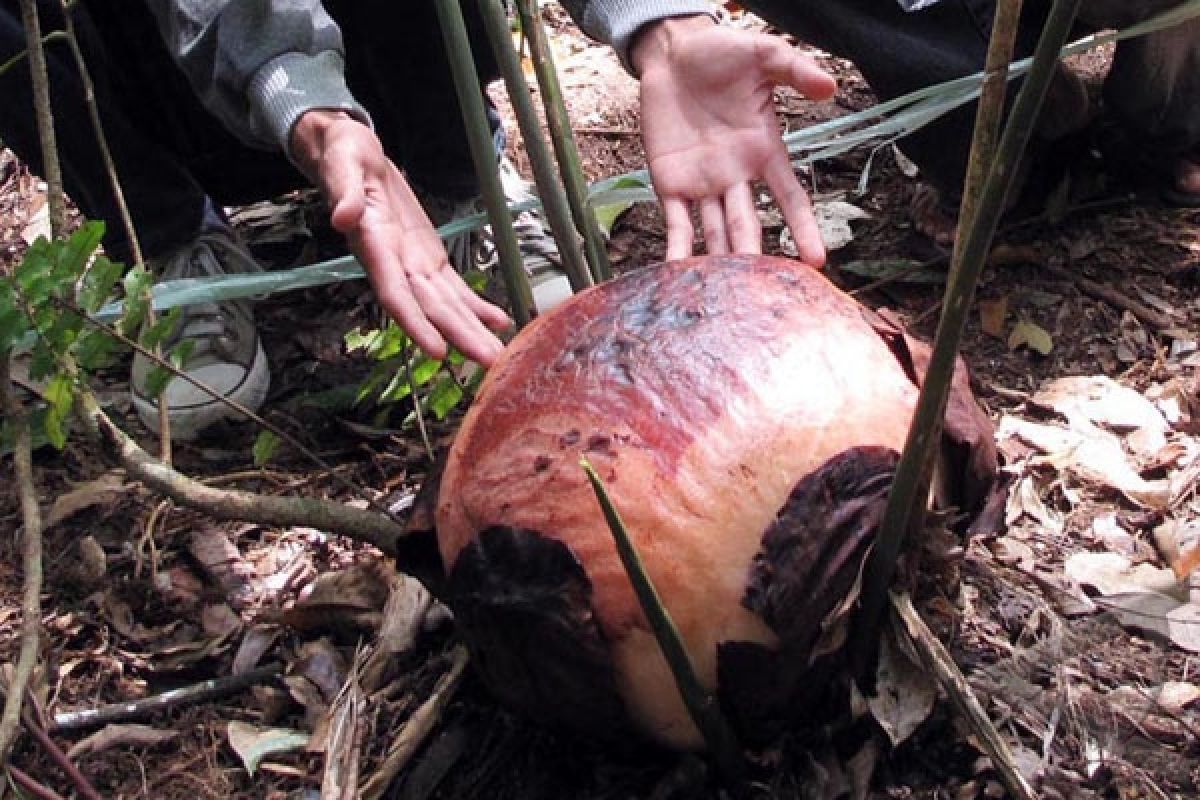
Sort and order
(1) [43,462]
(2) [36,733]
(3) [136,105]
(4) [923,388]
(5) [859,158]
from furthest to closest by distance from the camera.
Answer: (5) [859,158] < (3) [136,105] < (1) [43,462] < (2) [36,733] < (4) [923,388]

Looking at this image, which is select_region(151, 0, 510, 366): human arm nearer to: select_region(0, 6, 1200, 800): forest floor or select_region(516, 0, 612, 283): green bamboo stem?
select_region(516, 0, 612, 283): green bamboo stem

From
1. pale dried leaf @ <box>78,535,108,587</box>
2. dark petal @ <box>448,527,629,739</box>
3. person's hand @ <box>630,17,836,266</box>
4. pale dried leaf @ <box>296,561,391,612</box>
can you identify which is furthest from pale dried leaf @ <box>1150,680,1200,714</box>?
pale dried leaf @ <box>78,535,108,587</box>

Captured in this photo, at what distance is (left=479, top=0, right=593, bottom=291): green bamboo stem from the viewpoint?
1.39m

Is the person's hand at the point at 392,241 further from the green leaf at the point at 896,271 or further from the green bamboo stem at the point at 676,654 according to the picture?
the green leaf at the point at 896,271

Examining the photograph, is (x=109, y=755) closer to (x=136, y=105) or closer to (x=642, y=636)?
(x=642, y=636)

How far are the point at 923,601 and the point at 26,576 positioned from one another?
1.06 meters

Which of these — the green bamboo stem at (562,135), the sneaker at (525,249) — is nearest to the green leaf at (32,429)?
the green bamboo stem at (562,135)

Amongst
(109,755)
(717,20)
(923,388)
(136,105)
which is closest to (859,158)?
(717,20)

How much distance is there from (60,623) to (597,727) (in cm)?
95

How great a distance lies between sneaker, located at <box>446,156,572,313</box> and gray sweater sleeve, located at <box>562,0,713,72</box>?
42 centimetres

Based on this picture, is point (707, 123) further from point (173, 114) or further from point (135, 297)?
point (173, 114)

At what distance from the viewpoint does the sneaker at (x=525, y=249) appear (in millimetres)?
2173

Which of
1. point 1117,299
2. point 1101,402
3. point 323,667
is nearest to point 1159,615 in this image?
point 1101,402

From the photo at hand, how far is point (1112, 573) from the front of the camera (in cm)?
150
